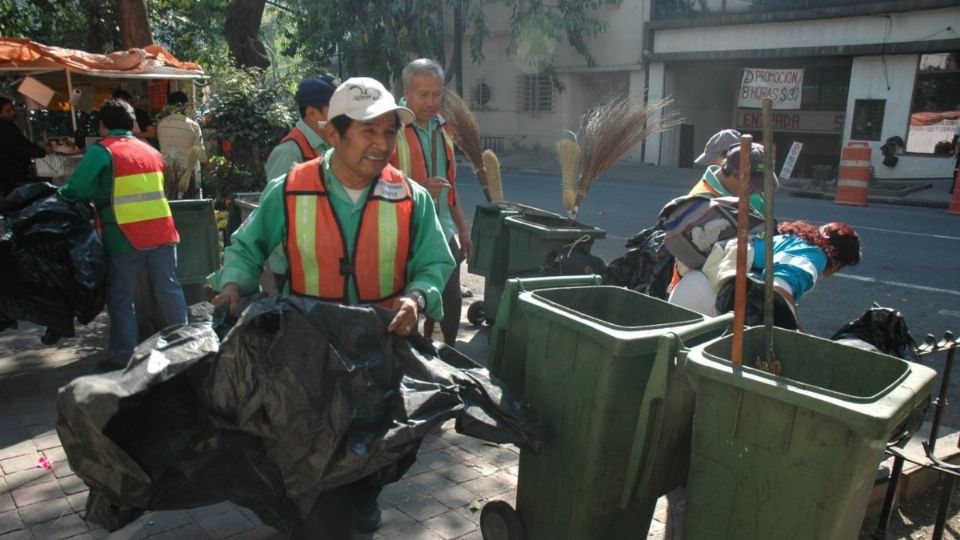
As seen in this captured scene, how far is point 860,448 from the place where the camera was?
1799 mm

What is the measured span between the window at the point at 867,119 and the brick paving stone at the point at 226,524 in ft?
58.1

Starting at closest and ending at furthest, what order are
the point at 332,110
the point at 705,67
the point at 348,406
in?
1. the point at 348,406
2. the point at 332,110
3. the point at 705,67

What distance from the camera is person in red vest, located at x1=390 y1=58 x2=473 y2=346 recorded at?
4.03 m

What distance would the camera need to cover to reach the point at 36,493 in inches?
128

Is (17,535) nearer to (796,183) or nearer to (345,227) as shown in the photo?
(345,227)

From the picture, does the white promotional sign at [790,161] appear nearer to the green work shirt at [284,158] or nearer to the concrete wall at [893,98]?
the concrete wall at [893,98]

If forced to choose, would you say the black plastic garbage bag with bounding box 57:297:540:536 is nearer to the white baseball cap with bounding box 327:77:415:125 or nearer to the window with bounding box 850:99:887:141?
the white baseball cap with bounding box 327:77:415:125

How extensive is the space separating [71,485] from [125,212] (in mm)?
1782

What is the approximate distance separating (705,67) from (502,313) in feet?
64.5

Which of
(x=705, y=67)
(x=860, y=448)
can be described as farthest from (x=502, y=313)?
(x=705, y=67)

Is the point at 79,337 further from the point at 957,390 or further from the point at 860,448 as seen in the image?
the point at 957,390

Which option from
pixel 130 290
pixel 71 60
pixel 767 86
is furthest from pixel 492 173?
pixel 767 86

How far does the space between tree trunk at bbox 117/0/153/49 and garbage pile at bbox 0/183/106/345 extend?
4585 millimetres

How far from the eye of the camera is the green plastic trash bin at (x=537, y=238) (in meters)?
5.08
